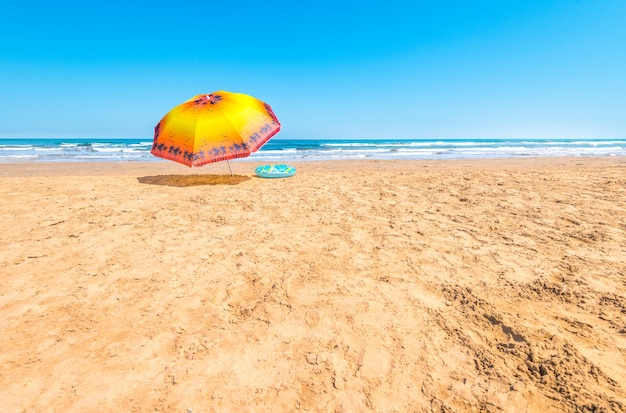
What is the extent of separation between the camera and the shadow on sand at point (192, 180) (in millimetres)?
6359

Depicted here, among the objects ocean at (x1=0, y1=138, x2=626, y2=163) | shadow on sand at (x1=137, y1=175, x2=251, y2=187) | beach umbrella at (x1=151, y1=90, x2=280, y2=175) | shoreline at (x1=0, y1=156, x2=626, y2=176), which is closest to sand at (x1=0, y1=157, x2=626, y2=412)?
beach umbrella at (x1=151, y1=90, x2=280, y2=175)

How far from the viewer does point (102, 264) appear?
2807mm

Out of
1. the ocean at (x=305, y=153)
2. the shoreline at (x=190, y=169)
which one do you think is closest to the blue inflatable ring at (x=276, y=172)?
the shoreline at (x=190, y=169)

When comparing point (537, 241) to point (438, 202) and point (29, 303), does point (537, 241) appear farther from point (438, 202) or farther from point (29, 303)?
point (29, 303)

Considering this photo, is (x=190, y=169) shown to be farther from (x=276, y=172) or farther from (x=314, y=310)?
(x=314, y=310)

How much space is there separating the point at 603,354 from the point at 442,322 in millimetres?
878

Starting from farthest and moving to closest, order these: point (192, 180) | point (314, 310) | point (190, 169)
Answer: point (190, 169) → point (192, 180) → point (314, 310)

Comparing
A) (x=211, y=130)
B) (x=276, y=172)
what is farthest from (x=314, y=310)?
(x=276, y=172)

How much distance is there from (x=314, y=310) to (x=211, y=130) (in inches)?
180

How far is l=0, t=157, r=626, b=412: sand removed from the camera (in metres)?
1.57

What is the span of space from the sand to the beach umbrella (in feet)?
5.57

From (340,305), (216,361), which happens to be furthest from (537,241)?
(216,361)

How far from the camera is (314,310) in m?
2.17

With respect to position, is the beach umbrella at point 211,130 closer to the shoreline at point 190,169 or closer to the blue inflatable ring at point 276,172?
the blue inflatable ring at point 276,172
